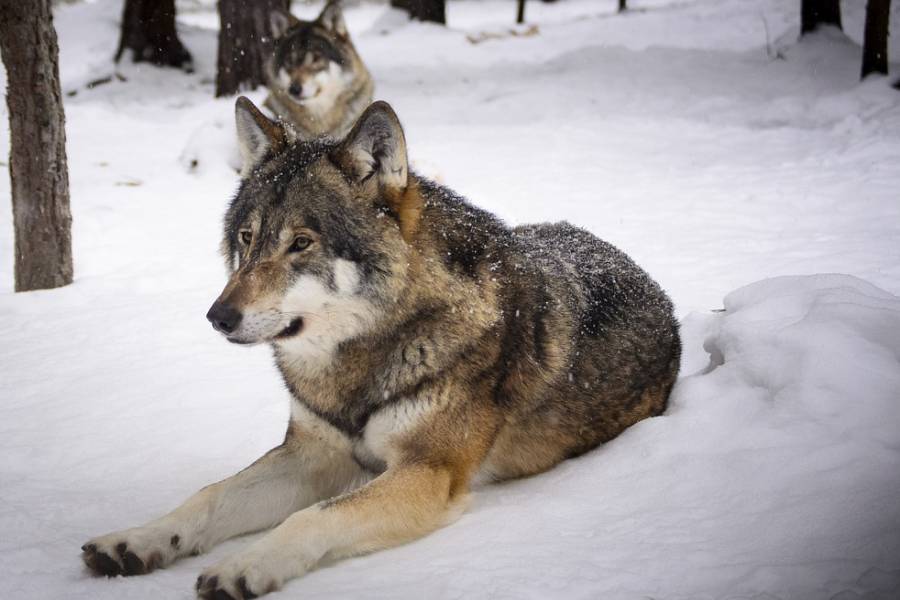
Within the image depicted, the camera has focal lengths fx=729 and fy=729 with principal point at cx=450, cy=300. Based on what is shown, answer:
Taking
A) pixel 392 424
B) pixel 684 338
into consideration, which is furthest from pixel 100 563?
pixel 684 338

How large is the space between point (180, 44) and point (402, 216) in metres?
13.2

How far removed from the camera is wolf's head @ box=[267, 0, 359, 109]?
9.38 m

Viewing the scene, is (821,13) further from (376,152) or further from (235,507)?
(235,507)

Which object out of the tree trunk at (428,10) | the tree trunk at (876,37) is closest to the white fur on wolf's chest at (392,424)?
the tree trunk at (876,37)

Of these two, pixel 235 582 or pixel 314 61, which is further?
pixel 314 61

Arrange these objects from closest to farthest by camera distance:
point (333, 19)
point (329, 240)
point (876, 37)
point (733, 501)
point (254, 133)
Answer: point (733, 501)
point (329, 240)
point (254, 133)
point (333, 19)
point (876, 37)

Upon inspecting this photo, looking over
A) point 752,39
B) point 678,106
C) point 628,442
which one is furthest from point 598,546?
point 752,39

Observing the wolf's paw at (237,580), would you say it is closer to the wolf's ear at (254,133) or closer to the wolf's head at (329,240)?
the wolf's head at (329,240)

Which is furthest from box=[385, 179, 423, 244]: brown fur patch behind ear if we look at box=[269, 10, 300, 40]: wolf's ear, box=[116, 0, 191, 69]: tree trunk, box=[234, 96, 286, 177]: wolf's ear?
box=[116, 0, 191, 69]: tree trunk

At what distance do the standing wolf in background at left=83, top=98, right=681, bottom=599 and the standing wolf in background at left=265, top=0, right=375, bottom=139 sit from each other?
6.40m

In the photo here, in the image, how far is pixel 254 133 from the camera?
3.34 m

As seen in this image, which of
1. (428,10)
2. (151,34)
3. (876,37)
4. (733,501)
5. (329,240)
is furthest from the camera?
(428,10)

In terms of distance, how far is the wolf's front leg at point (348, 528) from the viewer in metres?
2.39

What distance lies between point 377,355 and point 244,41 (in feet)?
30.9
